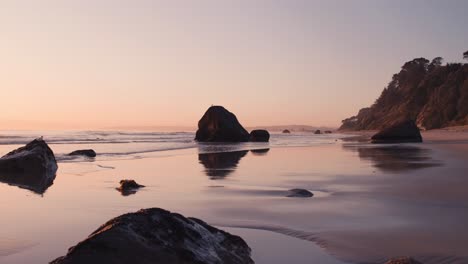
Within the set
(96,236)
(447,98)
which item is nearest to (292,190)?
(96,236)

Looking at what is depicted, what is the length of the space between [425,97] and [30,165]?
7103 centimetres

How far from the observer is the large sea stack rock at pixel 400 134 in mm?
31797

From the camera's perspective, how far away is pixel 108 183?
1054 cm

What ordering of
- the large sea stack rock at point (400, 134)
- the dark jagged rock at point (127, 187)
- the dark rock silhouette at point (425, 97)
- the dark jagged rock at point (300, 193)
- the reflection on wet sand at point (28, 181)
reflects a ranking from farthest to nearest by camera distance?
the dark rock silhouette at point (425, 97), the large sea stack rock at point (400, 134), the reflection on wet sand at point (28, 181), the dark jagged rock at point (127, 187), the dark jagged rock at point (300, 193)

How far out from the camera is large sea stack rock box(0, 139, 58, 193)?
12.3 m

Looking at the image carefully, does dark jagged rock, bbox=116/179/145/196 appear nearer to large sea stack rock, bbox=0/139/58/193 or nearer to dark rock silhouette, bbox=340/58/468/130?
large sea stack rock, bbox=0/139/58/193

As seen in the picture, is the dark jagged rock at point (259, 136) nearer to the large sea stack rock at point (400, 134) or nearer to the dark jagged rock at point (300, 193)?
the large sea stack rock at point (400, 134)

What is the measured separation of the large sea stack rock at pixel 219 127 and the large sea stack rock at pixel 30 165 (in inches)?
1051

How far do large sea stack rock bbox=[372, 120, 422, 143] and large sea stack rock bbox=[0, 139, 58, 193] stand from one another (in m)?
24.2

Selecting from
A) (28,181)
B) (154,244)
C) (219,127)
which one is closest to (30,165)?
(28,181)

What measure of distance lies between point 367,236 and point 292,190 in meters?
3.44

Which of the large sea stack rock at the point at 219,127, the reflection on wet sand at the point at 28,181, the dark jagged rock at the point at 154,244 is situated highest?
the large sea stack rock at the point at 219,127

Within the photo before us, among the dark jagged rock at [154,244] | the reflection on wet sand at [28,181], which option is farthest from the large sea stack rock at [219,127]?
the dark jagged rock at [154,244]

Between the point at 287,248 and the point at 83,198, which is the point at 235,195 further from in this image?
the point at 287,248
